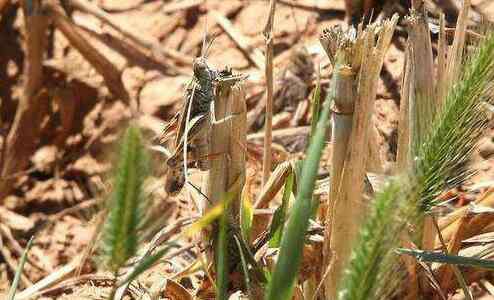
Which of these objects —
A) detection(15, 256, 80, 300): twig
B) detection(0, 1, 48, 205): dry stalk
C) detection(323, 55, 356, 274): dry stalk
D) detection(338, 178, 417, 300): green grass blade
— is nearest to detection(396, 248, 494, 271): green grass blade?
detection(323, 55, 356, 274): dry stalk

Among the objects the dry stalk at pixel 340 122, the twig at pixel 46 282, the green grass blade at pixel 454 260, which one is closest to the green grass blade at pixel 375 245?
the green grass blade at pixel 454 260

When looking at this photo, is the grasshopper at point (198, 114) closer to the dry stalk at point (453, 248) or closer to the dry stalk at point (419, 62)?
the dry stalk at point (419, 62)

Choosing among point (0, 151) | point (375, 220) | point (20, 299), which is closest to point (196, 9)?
point (0, 151)

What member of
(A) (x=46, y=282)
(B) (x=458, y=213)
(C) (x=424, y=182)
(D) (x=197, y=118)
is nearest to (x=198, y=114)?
(D) (x=197, y=118)

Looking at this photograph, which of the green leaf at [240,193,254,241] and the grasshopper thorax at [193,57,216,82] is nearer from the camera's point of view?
the grasshopper thorax at [193,57,216,82]

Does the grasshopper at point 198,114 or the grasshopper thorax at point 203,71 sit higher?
the grasshopper thorax at point 203,71

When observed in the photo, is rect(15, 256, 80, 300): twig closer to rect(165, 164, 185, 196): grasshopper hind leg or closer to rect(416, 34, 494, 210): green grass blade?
rect(165, 164, 185, 196): grasshopper hind leg
